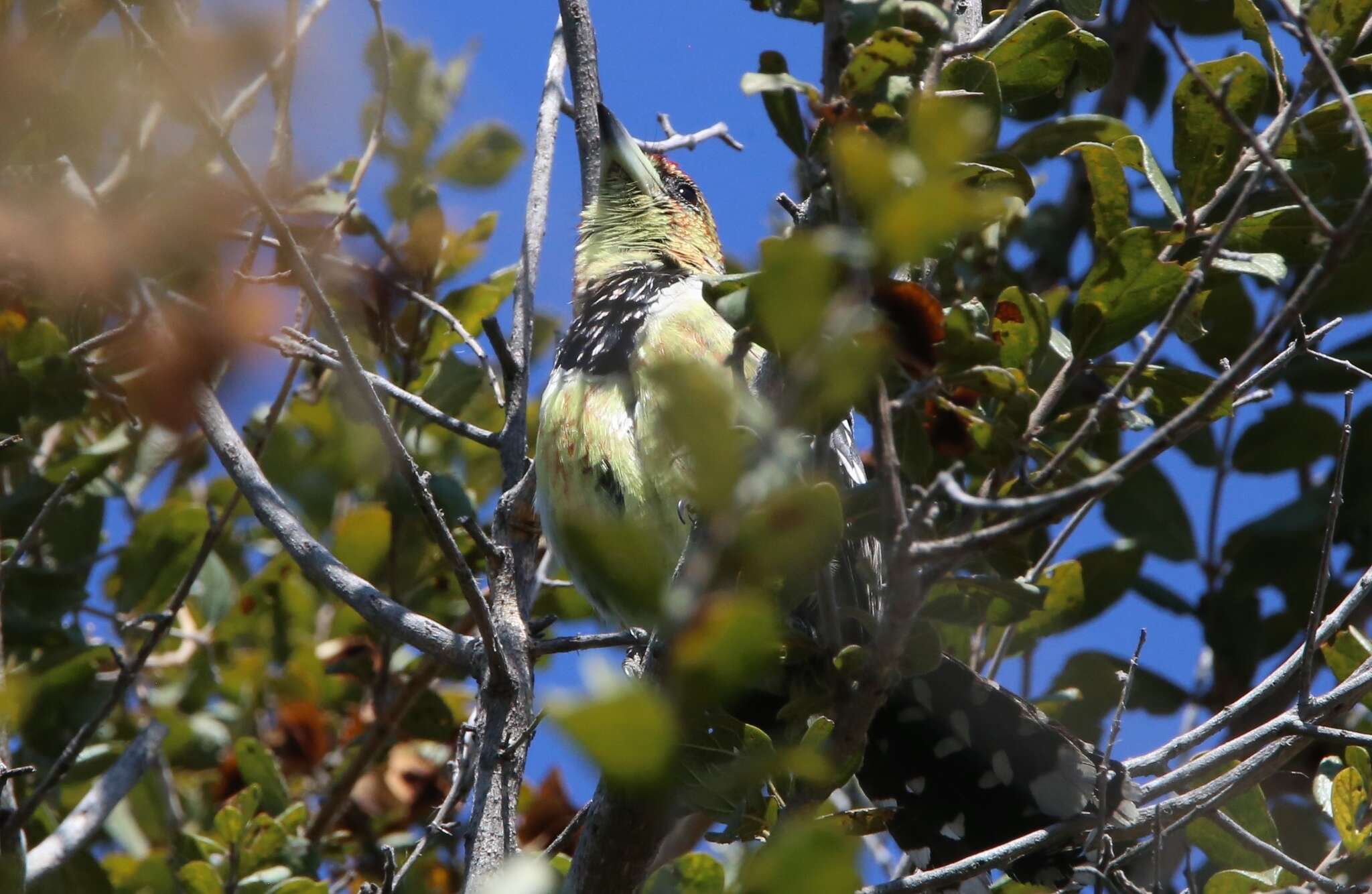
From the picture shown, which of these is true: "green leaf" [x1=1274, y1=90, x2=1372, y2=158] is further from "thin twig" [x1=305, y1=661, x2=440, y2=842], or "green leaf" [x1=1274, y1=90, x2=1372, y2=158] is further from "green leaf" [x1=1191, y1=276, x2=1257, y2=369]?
"thin twig" [x1=305, y1=661, x2=440, y2=842]

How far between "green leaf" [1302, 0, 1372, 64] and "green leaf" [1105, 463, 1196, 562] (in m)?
1.86

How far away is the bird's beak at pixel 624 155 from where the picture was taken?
12.0 feet

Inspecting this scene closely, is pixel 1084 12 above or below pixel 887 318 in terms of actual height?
above

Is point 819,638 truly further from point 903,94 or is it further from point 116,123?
point 116,123

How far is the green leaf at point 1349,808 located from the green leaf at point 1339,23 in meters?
1.18

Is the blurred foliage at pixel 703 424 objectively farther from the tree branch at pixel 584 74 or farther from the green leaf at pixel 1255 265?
the tree branch at pixel 584 74

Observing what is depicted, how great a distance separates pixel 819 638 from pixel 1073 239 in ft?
9.11

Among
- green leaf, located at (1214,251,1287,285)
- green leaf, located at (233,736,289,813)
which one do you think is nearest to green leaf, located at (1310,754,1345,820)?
green leaf, located at (1214,251,1287,285)

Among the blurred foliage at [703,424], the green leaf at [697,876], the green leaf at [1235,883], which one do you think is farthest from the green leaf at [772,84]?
the green leaf at [1235,883]

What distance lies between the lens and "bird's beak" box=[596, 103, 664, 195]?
3672 millimetres

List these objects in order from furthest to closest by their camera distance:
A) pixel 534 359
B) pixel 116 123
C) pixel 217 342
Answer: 1. pixel 534 359
2. pixel 116 123
3. pixel 217 342

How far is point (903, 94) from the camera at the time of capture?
1.65 meters

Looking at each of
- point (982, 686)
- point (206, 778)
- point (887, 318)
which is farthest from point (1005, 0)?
point (206, 778)

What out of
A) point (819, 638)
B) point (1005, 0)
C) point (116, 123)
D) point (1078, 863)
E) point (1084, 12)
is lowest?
point (1078, 863)
